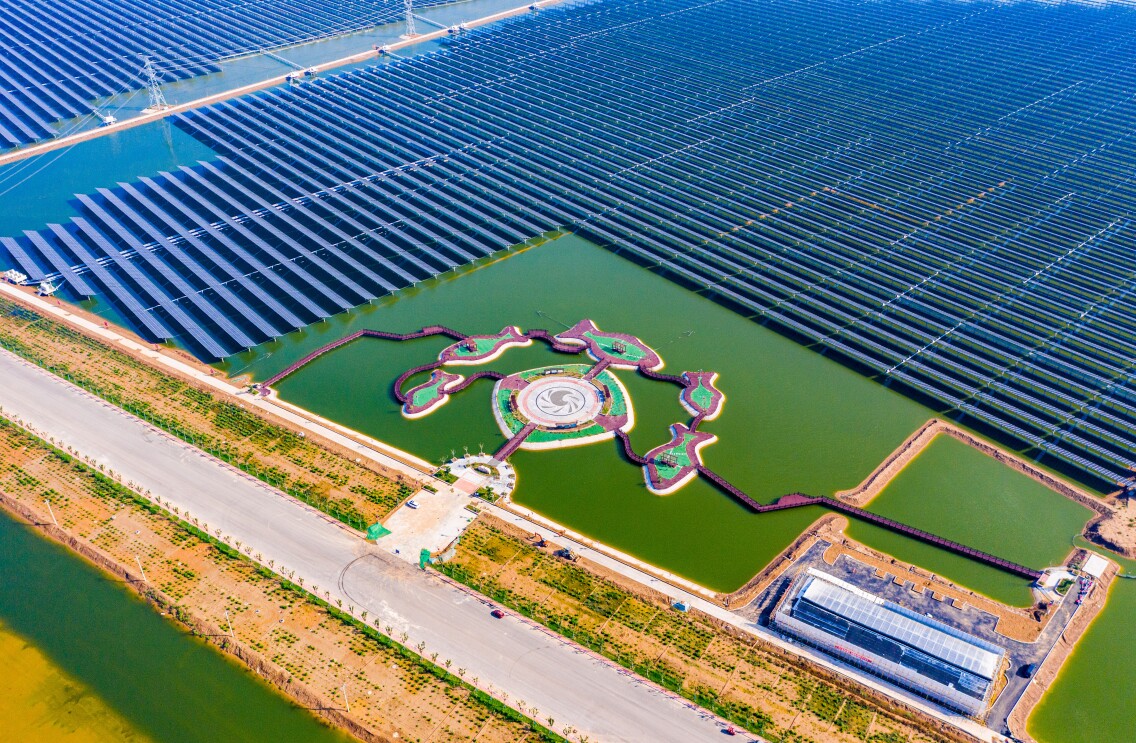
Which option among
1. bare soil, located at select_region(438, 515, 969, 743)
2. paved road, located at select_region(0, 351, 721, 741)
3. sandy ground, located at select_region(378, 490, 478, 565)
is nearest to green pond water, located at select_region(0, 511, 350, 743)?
paved road, located at select_region(0, 351, 721, 741)

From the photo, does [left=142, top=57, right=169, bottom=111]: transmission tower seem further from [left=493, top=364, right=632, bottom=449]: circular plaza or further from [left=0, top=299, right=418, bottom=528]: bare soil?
[left=493, top=364, right=632, bottom=449]: circular plaza

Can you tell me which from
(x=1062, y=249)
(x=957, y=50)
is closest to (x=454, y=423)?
(x=1062, y=249)

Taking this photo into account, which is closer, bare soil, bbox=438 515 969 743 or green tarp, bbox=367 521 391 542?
bare soil, bbox=438 515 969 743

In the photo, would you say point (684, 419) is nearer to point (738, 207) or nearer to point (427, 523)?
point (427, 523)

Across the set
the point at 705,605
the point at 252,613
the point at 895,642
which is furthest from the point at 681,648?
the point at 252,613

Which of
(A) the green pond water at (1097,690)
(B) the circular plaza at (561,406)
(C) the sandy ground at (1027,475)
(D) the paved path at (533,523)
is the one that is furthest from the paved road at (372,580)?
(C) the sandy ground at (1027,475)

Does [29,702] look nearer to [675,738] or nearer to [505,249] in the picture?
[675,738]
